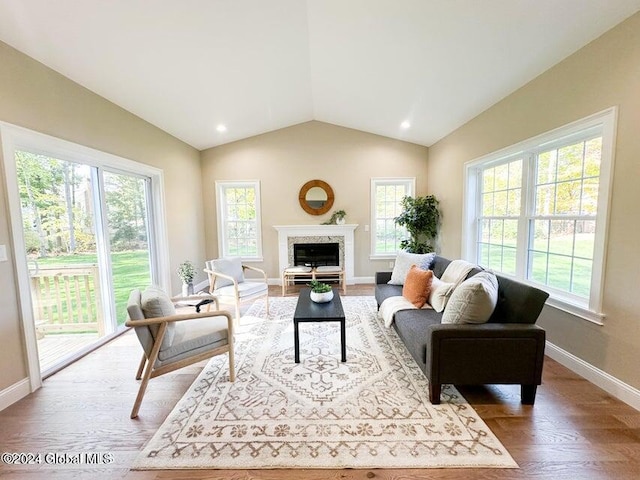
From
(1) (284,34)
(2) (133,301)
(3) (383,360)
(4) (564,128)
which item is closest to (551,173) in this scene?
(4) (564,128)

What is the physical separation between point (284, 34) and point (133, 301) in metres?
2.70

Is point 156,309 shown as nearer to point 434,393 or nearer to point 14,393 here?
point 14,393

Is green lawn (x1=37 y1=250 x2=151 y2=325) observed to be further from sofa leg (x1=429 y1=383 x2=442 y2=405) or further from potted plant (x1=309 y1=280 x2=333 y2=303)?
sofa leg (x1=429 y1=383 x2=442 y2=405)

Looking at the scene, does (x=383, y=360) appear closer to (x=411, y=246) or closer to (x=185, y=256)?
(x=411, y=246)

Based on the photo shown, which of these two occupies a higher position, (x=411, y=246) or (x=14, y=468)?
(x=411, y=246)

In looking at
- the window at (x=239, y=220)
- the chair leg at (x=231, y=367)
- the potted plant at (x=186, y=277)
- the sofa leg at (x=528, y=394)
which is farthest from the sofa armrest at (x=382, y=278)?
the potted plant at (x=186, y=277)

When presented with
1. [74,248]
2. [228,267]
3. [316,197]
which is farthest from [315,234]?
[74,248]

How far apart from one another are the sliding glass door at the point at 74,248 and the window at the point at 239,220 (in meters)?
1.86

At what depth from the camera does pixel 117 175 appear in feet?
10.8

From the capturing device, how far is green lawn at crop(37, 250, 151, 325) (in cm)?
273

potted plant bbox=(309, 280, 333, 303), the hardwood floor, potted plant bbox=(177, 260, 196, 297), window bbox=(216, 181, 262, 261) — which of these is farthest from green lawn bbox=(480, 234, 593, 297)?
potted plant bbox=(177, 260, 196, 297)

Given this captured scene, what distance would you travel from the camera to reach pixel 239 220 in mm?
5391

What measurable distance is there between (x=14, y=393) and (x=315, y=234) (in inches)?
159

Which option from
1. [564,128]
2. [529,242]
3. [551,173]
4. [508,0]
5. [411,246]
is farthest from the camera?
[411,246]
